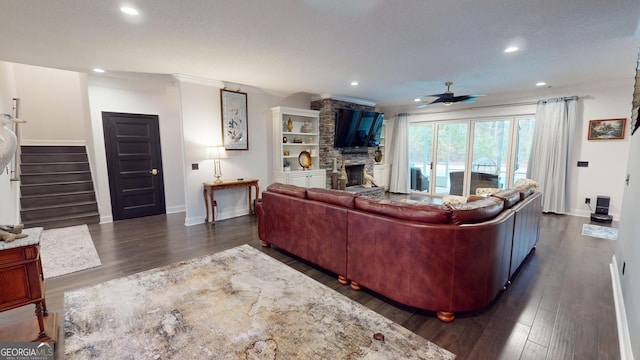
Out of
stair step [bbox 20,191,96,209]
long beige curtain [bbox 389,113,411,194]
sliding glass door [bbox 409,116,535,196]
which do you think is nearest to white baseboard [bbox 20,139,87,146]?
stair step [bbox 20,191,96,209]

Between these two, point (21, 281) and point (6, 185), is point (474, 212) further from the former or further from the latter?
point (6, 185)

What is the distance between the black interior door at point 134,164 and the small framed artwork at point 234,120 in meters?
1.58

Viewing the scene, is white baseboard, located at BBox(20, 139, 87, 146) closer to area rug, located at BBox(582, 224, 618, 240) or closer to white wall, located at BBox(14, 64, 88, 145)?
white wall, located at BBox(14, 64, 88, 145)

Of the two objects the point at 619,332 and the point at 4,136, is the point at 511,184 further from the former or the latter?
the point at 4,136

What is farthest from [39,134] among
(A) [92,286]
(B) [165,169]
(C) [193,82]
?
(A) [92,286]

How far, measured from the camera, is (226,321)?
2145 millimetres

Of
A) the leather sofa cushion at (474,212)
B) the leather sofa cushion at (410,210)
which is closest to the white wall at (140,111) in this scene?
the leather sofa cushion at (410,210)

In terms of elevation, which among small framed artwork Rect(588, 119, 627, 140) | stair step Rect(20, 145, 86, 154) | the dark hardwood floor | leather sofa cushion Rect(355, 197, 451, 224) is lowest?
the dark hardwood floor

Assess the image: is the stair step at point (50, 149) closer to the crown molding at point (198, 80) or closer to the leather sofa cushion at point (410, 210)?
the crown molding at point (198, 80)

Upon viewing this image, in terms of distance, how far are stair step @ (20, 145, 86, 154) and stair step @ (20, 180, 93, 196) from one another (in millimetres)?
1175

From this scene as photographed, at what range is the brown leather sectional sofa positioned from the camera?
2107mm

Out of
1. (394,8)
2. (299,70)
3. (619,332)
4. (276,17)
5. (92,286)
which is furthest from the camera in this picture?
(299,70)

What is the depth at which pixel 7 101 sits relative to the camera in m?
4.32

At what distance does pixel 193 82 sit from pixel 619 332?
5.97m
